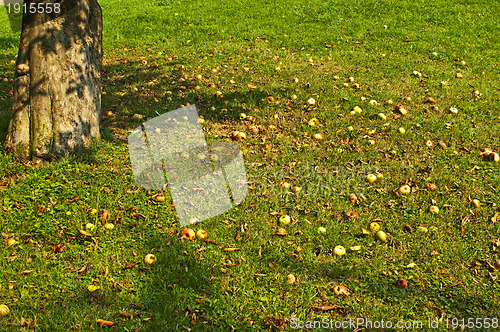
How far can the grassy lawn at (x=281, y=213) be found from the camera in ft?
9.00

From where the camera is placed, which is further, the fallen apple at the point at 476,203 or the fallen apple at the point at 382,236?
the fallen apple at the point at 476,203

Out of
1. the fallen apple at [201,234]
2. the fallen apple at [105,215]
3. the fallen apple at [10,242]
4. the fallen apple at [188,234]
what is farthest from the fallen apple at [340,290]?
the fallen apple at [10,242]

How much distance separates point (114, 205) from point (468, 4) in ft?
38.5

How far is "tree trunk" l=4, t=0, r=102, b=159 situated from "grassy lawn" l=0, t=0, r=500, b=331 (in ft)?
0.75

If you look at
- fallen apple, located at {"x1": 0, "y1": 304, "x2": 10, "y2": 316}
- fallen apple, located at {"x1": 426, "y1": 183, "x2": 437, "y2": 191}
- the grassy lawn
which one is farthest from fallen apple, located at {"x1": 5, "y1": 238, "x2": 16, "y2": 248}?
fallen apple, located at {"x1": 426, "y1": 183, "x2": 437, "y2": 191}

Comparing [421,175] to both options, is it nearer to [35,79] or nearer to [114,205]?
[114,205]

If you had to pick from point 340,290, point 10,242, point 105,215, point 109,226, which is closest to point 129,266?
point 109,226

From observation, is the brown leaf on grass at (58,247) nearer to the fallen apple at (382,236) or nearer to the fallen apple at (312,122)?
the fallen apple at (382,236)

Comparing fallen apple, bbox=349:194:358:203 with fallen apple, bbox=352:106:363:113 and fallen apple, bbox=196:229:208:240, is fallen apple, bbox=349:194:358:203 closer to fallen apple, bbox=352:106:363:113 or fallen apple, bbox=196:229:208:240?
fallen apple, bbox=196:229:208:240

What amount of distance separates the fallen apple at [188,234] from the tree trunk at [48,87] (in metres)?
1.79

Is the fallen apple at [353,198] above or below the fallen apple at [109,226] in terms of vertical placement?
below

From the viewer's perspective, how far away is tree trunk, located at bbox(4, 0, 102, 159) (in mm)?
3756

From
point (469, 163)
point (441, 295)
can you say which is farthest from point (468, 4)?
point (441, 295)

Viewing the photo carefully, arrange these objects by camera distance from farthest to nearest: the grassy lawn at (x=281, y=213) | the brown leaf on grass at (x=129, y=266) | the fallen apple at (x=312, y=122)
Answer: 1. the fallen apple at (x=312, y=122)
2. the brown leaf on grass at (x=129, y=266)
3. the grassy lawn at (x=281, y=213)
